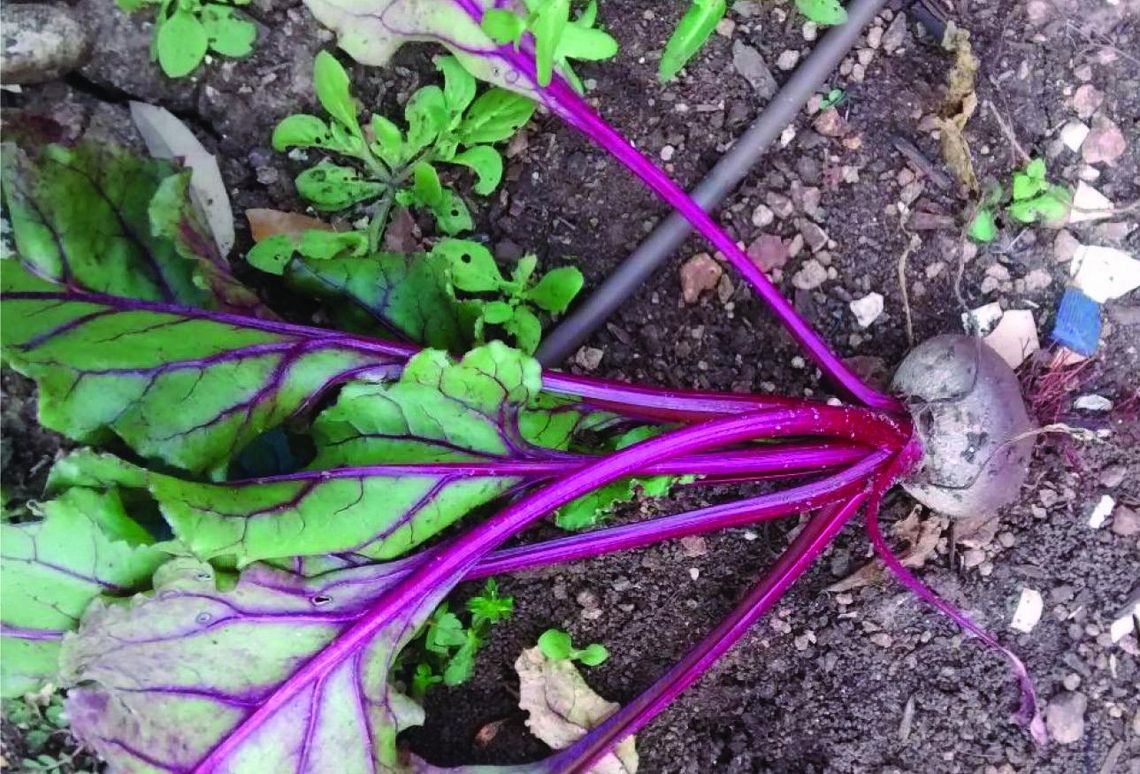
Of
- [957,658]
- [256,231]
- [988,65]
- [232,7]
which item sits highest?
[988,65]

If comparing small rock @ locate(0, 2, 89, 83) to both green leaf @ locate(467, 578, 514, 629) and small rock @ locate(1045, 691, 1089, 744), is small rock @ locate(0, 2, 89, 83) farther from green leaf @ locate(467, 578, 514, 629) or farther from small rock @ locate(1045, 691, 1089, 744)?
small rock @ locate(1045, 691, 1089, 744)

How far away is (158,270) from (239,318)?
18 cm

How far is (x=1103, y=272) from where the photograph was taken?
2.15m

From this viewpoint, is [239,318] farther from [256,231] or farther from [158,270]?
[256,231]

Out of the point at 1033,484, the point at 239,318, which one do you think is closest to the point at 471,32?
the point at 239,318

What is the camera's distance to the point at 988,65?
214cm

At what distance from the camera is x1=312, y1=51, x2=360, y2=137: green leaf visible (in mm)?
1915

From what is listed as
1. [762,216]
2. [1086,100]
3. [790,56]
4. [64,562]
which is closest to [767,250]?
[762,216]

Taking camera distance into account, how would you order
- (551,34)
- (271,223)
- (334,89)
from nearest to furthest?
(551,34) < (334,89) < (271,223)

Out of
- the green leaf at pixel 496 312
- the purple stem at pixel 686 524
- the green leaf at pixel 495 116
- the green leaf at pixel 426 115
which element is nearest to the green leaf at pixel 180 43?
the green leaf at pixel 426 115

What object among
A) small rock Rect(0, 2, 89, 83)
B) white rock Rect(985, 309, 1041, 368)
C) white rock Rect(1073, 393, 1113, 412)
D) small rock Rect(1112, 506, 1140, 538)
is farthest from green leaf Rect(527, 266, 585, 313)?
small rock Rect(1112, 506, 1140, 538)

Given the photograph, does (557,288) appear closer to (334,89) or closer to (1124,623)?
(334,89)

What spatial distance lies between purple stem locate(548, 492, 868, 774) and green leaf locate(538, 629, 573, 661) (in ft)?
0.53

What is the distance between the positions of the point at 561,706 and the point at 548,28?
52.8 inches
